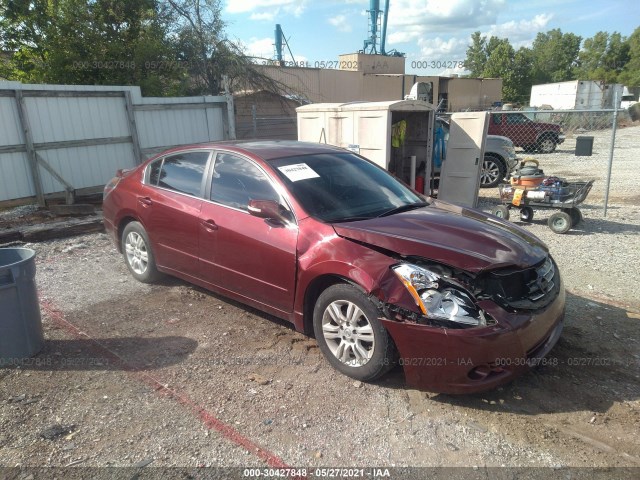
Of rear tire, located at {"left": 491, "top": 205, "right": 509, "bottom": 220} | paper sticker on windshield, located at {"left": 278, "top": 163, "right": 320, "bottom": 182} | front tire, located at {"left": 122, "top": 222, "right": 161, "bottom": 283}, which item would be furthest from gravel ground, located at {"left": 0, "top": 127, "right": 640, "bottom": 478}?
rear tire, located at {"left": 491, "top": 205, "right": 509, "bottom": 220}

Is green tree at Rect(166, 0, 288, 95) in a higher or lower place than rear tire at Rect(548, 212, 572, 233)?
higher

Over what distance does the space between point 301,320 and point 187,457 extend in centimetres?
136

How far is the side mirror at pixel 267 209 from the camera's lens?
3854 mm

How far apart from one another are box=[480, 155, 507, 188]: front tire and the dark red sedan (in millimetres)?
8386

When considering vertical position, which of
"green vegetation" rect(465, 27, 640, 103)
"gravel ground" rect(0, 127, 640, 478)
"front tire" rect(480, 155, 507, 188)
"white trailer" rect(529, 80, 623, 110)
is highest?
"green vegetation" rect(465, 27, 640, 103)

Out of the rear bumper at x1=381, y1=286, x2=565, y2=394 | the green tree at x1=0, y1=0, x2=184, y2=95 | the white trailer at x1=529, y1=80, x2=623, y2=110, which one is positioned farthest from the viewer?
the white trailer at x1=529, y1=80, x2=623, y2=110

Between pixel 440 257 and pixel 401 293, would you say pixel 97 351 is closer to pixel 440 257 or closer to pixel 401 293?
pixel 401 293

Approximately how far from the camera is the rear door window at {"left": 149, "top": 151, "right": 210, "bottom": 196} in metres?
4.71

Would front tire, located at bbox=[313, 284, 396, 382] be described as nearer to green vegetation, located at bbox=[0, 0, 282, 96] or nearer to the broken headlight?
the broken headlight

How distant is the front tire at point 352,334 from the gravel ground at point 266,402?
5.8 inches

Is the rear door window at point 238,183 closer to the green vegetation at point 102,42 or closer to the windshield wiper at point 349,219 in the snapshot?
the windshield wiper at point 349,219

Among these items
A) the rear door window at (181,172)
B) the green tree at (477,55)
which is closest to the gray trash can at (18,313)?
the rear door window at (181,172)

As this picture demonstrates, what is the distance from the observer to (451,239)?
3.45 meters

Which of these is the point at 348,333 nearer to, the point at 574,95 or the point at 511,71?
the point at 574,95
